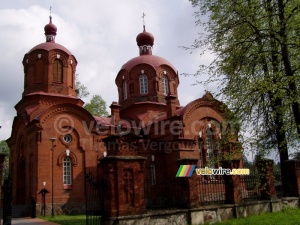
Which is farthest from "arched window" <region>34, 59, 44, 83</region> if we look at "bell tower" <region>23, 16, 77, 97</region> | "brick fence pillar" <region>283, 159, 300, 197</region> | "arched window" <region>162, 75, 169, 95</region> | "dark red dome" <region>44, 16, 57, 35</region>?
"brick fence pillar" <region>283, 159, 300, 197</region>

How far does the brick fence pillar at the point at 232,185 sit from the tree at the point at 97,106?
22603mm

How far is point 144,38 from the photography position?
26.1 meters

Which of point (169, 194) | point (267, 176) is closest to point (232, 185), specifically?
point (267, 176)

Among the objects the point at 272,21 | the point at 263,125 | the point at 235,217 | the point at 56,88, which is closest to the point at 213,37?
the point at 272,21

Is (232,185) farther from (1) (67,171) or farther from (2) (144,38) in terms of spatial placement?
(2) (144,38)

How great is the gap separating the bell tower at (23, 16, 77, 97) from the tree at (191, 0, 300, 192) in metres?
12.3

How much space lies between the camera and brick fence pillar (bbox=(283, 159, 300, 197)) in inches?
522

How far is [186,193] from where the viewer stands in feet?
33.0

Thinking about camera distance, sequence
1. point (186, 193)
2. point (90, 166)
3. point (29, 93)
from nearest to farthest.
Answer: point (186, 193) → point (90, 166) → point (29, 93)

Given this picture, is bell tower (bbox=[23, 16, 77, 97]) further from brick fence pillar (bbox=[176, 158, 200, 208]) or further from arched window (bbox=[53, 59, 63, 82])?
brick fence pillar (bbox=[176, 158, 200, 208])

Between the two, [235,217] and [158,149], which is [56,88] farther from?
[235,217]

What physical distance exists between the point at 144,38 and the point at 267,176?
17.1m

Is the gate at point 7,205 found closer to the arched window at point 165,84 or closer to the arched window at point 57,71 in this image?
the arched window at point 57,71

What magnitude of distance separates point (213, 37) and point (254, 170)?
Answer: 196 inches
